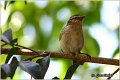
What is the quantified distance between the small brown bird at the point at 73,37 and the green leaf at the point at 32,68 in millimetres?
498

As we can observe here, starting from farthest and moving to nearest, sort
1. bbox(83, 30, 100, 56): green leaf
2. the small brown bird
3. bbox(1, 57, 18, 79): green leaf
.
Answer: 1. bbox(83, 30, 100, 56): green leaf
2. the small brown bird
3. bbox(1, 57, 18, 79): green leaf

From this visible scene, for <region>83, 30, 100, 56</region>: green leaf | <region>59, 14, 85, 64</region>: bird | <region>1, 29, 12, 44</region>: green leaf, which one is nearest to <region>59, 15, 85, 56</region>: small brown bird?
<region>59, 14, 85, 64</region>: bird

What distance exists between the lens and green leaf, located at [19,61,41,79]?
0.79m

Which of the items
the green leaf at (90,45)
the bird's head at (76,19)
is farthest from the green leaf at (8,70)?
the green leaf at (90,45)

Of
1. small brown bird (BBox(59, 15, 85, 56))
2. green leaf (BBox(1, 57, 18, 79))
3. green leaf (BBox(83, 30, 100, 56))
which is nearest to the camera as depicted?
green leaf (BBox(1, 57, 18, 79))

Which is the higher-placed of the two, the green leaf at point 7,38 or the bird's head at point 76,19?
the bird's head at point 76,19

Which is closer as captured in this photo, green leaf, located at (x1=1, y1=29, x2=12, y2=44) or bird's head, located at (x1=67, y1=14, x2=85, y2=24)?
green leaf, located at (x1=1, y1=29, x2=12, y2=44)

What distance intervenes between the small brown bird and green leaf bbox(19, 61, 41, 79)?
50cm

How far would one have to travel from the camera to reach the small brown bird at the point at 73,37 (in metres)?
1.35

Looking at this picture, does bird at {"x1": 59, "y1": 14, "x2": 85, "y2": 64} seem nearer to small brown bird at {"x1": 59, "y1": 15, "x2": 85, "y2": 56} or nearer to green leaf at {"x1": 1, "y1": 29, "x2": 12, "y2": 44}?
small brown bird at {"x1": 59, "y1": 15, "x2": 85, "y2": 56}

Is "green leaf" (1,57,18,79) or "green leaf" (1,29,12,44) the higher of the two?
"green leaf" (1,29,12,44)

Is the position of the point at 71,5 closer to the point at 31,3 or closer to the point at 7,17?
the point at 31,3

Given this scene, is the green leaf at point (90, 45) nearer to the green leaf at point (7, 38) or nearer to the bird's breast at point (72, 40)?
the bird's breast at point (72, 40)

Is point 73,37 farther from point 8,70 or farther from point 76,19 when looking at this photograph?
point 8,70
